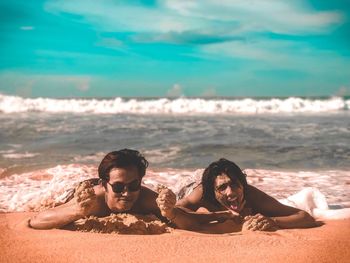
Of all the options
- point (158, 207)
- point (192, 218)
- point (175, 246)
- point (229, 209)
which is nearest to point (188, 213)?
point (192, 218)

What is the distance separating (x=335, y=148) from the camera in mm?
11078

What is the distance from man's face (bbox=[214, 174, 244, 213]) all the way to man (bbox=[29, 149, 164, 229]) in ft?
2.45

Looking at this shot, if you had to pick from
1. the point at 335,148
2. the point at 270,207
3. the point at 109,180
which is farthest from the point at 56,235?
the point at 335,148

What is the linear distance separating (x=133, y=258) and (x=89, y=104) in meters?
31.0

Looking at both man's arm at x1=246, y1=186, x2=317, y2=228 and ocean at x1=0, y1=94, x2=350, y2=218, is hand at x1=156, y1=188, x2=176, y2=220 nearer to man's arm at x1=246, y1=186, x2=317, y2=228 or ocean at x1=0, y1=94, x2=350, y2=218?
man's arm at x1=246, y1=186, x2=317, y2=228

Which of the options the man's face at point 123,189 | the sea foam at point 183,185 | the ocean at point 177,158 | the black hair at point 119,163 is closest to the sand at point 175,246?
the man's face at point 123,189

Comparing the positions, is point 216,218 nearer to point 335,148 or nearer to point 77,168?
point 77,168

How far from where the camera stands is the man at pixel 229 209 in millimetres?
4066

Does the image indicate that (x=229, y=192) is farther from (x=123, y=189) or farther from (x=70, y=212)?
(x=70, y=212)

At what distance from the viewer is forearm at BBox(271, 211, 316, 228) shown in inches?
164

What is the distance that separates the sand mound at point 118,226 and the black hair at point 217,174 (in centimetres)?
64

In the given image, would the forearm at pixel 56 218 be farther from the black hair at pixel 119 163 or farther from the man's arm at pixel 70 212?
the black hair at pixel 119 163

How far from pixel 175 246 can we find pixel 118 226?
702mm

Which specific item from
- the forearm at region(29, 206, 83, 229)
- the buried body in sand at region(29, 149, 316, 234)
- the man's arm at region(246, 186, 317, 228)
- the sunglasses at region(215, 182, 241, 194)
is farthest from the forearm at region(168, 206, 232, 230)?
the forearm at region(29, 206, 83, 229)
